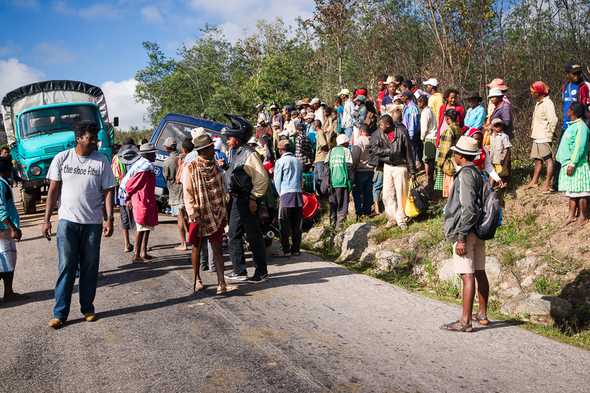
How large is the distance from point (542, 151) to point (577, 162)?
55.9 inches

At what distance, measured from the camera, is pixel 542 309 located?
20.7 ft

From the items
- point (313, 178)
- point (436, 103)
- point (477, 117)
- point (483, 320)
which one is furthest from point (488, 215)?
point (313, 178)

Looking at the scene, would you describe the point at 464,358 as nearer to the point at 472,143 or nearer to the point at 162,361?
the point at 472,143

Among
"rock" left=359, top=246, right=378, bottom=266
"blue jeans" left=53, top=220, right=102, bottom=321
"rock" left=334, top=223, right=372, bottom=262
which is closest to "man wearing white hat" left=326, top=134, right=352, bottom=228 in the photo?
"rock" left=334, top=223, right=372, bottom=262

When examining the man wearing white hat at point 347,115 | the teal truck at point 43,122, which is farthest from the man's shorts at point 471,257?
the teal truck at point 43,122

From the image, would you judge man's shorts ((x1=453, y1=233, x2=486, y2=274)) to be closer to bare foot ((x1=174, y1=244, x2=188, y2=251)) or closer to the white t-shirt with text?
the white t-shirt with text

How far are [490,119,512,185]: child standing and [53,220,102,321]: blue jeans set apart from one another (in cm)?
648

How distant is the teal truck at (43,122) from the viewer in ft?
49.2

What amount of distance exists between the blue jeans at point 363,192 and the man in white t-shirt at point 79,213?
612 centimetres

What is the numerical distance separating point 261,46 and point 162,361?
36.8 metres

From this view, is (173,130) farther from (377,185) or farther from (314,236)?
(377,185)

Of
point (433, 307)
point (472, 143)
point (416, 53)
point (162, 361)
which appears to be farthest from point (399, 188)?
point (416, 53)

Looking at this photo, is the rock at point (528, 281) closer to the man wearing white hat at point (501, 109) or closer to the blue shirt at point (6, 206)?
the man wearing white hat at point (501, 109)

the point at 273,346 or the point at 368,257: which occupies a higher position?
the point at 368,257
